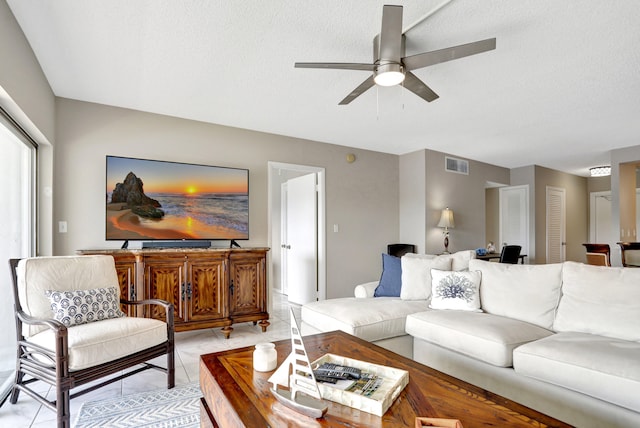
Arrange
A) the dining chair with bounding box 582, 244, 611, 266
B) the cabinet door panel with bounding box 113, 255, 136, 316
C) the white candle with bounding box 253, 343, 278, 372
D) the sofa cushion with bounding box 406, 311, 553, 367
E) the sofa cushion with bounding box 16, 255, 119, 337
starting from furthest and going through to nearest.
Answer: the dining chair with bounding box 582, 244, 611, 266 → the cabinet door panel with bounding box 113, 255, 136, 316 → the sofa cushion with bounding box 16, 255, 119, 337 → the sofa cushion with bounding box 406, 311, 553, 367 → the white candle with bounding box 253, 343, 278, 372

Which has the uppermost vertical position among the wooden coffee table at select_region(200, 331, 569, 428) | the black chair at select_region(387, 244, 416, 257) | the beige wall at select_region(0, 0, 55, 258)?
the beige wall at select_region(0, 0, 55, 258)

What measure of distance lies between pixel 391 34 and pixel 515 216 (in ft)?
21.0

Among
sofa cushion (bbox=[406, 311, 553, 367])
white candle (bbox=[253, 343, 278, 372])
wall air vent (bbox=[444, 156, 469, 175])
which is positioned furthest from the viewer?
wall air vent (bbox=[444, 156, 469, 175])

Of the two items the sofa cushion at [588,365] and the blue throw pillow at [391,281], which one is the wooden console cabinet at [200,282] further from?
the sofa cushion at [588,365]

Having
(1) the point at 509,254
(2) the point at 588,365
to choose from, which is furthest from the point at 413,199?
(2) the point at 588,365

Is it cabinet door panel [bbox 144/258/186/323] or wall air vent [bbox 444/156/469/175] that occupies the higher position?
wall air vent [bbox 444/156/469/175]

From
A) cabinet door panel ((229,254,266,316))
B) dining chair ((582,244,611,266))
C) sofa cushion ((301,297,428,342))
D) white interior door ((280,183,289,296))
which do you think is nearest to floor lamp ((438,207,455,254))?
dining chair ((582,244,611,266))

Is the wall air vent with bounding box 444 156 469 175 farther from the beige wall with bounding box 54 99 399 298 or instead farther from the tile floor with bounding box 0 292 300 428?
the tile floor with bounding box 0 292 300 428

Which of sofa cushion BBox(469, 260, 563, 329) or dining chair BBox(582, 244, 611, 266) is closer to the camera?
sofa cushion BBox(469, 260, 563, 329)

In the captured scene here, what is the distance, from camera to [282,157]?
15.3 ft

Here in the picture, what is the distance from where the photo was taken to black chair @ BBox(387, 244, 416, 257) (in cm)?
562

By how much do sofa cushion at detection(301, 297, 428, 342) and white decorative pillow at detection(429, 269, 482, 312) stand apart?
17 cm

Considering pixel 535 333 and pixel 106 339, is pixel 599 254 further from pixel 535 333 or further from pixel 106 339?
pixel 106 339

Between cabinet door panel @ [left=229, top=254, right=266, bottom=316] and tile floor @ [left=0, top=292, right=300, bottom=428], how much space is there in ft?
0.96
